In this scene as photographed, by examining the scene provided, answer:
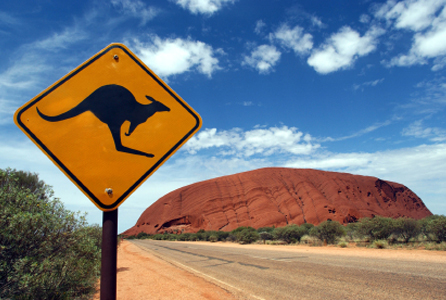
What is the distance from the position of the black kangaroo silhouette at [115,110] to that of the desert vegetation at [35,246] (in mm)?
2617

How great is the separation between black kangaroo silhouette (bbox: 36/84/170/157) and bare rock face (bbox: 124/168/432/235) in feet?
204

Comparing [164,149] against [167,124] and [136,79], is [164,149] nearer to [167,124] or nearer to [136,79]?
[167,124]

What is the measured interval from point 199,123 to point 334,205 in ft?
225

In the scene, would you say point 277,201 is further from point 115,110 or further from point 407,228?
point 115,110

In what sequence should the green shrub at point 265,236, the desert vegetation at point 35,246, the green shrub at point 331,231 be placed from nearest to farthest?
the desert vegetation at point 35,246, the green shrub at point 331,231, the green shrub at point 265,236

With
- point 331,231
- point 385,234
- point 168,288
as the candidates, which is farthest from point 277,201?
point 168,288

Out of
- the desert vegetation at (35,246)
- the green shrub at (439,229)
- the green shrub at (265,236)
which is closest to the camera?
the desert vegetation at (35,246)

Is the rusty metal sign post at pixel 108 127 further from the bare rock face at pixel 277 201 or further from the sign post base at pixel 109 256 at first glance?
the bare rock face at pixel 277 201

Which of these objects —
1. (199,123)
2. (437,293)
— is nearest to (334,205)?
(437,293)

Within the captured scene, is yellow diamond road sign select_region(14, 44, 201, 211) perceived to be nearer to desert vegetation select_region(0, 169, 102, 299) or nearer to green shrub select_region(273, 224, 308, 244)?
desert vegetation select_region(0, 169, 102, 299)

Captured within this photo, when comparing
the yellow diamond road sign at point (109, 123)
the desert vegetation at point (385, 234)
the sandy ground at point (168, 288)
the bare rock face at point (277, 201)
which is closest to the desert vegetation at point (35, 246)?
the yellow diamond road sign at point (109, 123)

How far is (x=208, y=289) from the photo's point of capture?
759 cm

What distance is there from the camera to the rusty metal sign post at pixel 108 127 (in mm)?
1412

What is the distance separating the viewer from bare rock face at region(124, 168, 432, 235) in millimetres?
62812
